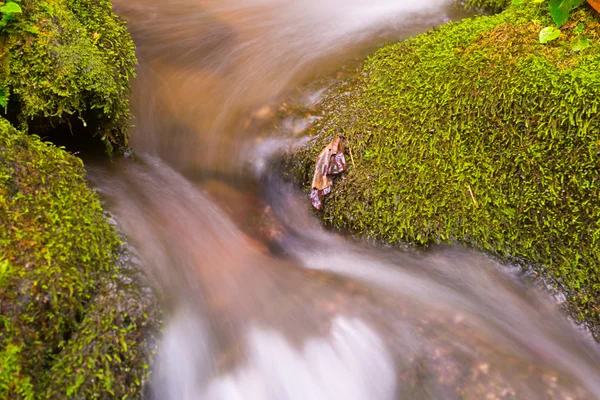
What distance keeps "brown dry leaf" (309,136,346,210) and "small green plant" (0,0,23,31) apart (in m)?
1.95

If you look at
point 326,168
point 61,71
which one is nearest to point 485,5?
point 326,168

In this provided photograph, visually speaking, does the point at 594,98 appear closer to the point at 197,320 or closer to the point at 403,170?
the point at 403,170

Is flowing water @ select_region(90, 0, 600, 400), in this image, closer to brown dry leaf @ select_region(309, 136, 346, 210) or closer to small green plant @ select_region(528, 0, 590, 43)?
brown dry leaf @ select_region(309, 136, 346, 210)

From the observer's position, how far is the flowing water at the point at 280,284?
7.44 feet

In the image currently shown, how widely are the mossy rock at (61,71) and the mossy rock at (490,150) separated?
138 centimetres

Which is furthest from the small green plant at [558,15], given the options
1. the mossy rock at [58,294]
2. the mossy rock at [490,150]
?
the mossy rock at [58,294]

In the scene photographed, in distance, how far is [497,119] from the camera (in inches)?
97.3

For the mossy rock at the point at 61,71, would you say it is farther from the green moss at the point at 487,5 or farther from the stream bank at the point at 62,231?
the green moss at the point at 487,5

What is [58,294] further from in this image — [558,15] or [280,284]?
[558,15]

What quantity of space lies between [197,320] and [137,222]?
28.1 inches

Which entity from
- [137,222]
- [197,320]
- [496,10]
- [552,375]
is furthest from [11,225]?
[496,10]

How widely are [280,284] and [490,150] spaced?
1535 millimetres

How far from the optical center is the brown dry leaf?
281cm

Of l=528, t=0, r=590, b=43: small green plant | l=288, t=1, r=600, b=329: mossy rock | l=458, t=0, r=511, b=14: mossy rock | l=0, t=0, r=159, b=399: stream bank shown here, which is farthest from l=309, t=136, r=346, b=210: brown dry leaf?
l=458, t=0, r=511, b=14: mossy rock
